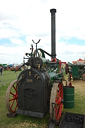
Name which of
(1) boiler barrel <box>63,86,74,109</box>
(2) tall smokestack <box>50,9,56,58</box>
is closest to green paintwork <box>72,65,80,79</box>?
(2) tall smokestack <box>50,9,56,58</box>

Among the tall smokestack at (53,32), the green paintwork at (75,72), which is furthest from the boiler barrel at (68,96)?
the green paintwork at (75,72)

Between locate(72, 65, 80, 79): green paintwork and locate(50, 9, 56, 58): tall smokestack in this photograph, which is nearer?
locate(50, 9, 56, 58): tall smokestack

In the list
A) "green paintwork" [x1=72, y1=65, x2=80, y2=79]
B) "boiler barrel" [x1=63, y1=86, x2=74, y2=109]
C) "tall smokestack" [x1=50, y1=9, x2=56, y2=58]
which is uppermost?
"tall smokestack" [x1=50, y1=9, x2=56, y2=58]

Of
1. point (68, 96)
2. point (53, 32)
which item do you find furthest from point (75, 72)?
point (68, 96)

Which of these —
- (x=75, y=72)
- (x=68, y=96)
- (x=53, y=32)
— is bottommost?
(x=68, y=96)

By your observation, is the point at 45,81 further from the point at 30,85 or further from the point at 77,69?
the point at 77,69

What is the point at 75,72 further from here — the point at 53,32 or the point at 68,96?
the point at 68,96

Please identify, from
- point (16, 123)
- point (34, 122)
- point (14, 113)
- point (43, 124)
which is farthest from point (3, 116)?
point (43, 124)

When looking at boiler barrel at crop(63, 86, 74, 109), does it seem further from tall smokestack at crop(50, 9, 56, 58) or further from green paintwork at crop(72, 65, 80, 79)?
green paintwork at crop(72, 65, 80, 79)

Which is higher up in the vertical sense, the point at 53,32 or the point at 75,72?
the point at 53,32

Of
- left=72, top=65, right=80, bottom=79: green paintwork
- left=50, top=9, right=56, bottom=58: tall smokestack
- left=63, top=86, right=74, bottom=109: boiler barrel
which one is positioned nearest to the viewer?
left=63, top=86, right=74, bottom=109: boiler barrel

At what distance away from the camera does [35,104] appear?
389 cm

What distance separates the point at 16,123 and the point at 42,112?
2.64 ft

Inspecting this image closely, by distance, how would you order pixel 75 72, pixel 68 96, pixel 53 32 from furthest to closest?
1. pixel 75 72
2. pixel 53 32
3. pixel 68 96
